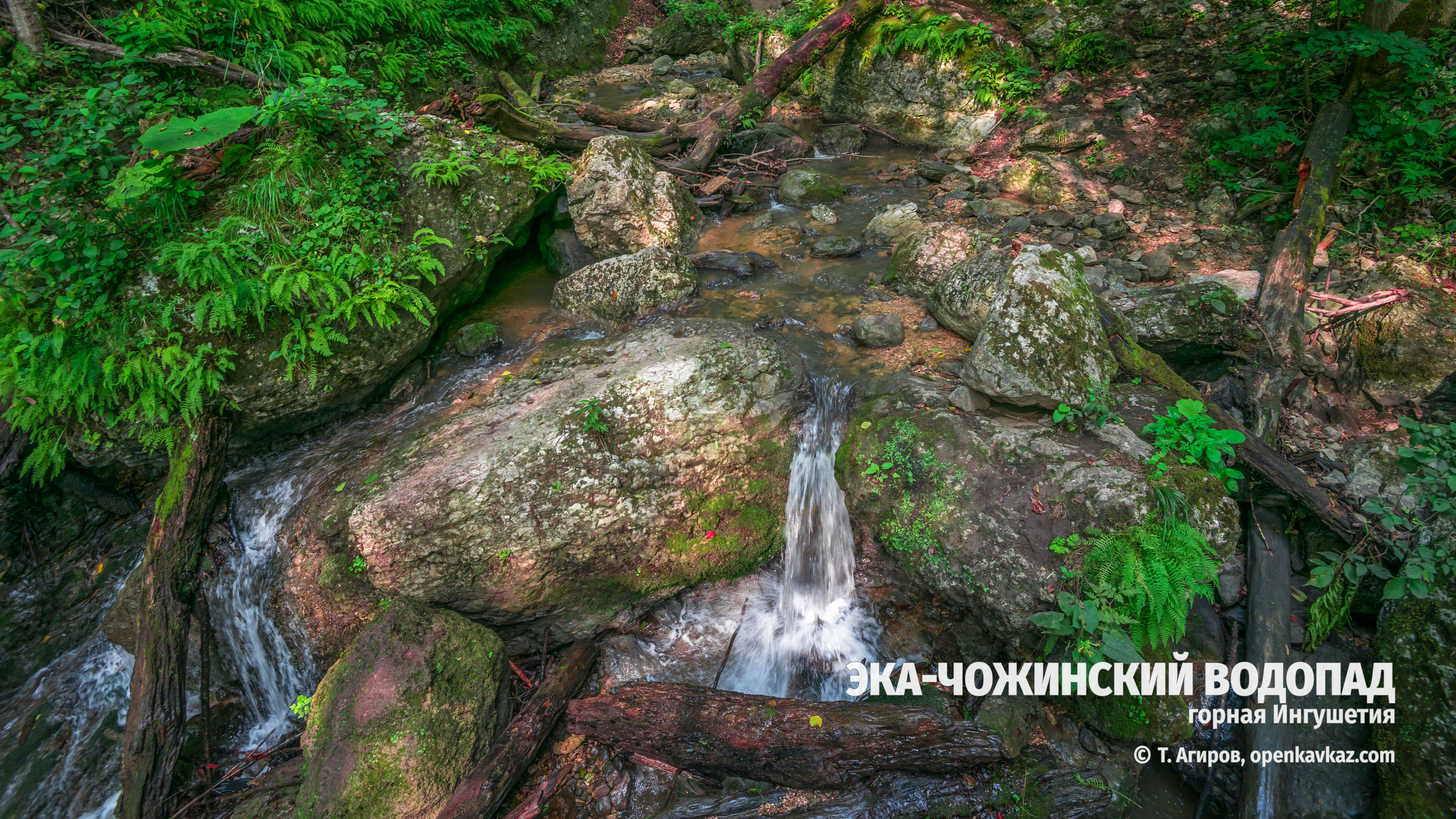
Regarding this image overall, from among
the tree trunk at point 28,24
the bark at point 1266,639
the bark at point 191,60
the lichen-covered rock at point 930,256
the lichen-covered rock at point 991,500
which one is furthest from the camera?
the lichen-covered rock at point 930,256

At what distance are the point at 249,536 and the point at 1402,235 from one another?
10.4 metres

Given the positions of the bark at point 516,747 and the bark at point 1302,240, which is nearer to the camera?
the bark at point 516,747

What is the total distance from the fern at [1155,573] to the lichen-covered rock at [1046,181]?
16.2 ft

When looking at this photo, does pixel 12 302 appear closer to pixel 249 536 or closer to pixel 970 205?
pixel 249 536

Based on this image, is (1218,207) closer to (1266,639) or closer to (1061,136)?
(1061,136)

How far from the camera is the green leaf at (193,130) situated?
14.3 feet

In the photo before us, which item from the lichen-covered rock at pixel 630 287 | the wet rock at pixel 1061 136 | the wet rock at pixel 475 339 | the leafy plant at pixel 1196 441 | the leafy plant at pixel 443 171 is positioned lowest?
the leafy plant at pixel 1196 441

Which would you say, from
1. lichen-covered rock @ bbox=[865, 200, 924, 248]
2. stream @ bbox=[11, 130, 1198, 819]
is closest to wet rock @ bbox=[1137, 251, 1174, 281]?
stream @ bbox=[11, 130, 1198, 819]

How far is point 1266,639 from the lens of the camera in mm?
3607

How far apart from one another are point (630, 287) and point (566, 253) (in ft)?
4.51

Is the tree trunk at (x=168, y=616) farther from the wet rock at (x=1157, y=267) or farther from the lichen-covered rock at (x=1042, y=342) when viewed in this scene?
the wet rock at (x=1157, y=267)

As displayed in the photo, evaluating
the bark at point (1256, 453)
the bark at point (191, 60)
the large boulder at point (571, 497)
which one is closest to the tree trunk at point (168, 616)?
the large boulder at point (571, 497)

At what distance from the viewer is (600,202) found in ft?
22.1

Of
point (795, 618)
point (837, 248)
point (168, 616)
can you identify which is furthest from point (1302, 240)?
point (168, 616)
